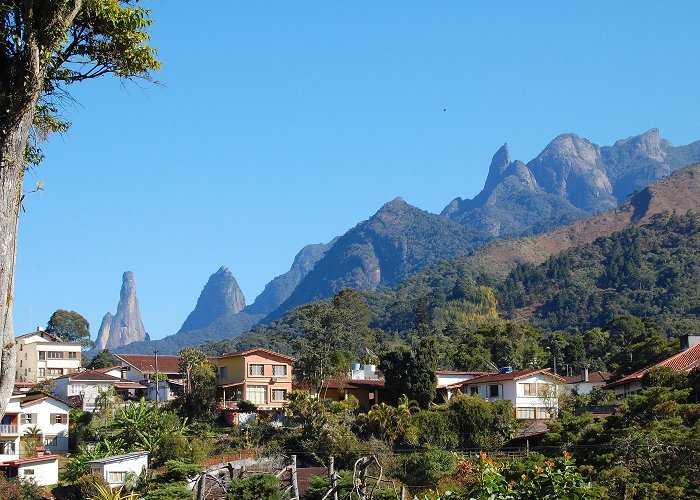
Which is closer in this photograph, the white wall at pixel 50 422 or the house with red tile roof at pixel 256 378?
the white wall at pixel 50 422

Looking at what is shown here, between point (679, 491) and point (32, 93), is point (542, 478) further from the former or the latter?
point (679, 491)

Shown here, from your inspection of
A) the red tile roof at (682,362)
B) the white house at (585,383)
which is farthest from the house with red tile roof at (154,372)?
the red tile roof at (682,362)

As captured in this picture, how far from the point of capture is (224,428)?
166 ft

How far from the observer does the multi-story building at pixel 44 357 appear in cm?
7456

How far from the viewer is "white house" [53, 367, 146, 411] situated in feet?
193

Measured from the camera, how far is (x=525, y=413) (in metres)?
50.8

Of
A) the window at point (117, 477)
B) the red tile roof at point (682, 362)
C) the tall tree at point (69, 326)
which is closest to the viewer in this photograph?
the window at point (117, 477)

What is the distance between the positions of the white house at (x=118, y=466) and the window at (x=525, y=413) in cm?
2006

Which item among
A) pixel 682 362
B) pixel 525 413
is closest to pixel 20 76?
pixel 682 362

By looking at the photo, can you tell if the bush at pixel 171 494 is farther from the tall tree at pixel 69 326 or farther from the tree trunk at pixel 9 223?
the tall tree at pixel 69 326

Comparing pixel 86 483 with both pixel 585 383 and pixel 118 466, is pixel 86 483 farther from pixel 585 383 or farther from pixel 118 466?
pixel 585 383

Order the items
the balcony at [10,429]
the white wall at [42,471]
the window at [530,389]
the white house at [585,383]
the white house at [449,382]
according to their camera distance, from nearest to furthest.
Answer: the white wall at [42,471] → the balcony at [10,429] → the window at [530,389] → the white house at [449,382] → the white house at [585,383]

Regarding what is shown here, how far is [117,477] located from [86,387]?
818 inches

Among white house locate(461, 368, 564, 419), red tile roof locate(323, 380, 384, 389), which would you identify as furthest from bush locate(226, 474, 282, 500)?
red tile roof locate(323, 380, 384, 389)
